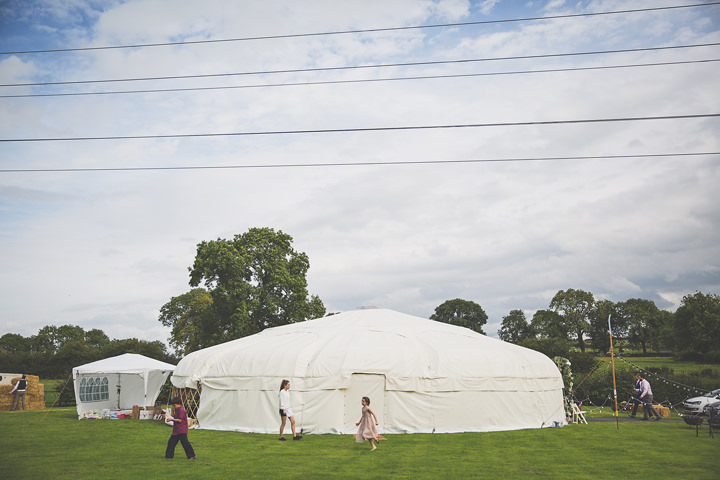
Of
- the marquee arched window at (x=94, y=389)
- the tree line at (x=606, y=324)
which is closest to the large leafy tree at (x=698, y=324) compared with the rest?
the tree line at (x=606, y=324)

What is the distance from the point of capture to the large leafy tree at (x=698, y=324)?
1658 inches

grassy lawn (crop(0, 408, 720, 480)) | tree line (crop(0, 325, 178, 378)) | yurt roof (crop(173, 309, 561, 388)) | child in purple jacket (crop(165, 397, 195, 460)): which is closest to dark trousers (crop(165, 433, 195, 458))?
child in purple jacket (crop(165, 397, 195, 460))

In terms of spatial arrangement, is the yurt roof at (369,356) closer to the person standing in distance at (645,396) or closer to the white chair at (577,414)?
the white chair at (577,414)

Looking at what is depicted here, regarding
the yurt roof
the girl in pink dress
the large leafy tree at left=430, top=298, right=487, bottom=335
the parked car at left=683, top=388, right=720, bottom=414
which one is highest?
the large leafy tree at left=430, top=298, right=487, bottom=335

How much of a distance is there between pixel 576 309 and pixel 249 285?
3638 cm

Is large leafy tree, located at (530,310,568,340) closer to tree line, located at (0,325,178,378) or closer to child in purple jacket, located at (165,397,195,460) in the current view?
tree line, located at (0,325,178,378)

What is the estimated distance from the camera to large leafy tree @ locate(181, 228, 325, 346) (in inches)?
1308

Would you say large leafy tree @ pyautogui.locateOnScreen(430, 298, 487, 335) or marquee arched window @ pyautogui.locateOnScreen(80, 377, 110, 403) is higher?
large leafy tree @ pyautogui.locateOnScreen(430, 298, 487, 335)

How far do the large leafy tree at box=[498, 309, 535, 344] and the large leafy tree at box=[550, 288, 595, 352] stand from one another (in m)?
7.61

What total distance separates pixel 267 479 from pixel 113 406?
18409 millimetres

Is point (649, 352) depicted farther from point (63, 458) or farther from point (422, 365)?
point (63, 458)

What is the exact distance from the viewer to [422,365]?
1669cm

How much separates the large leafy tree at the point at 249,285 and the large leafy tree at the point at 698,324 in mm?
30808

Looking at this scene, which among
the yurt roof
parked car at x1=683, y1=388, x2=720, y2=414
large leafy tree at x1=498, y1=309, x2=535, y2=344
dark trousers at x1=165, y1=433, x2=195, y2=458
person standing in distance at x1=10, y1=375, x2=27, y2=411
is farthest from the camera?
large leafy tree at x1=498, y1=309, x2=535, y2=344
